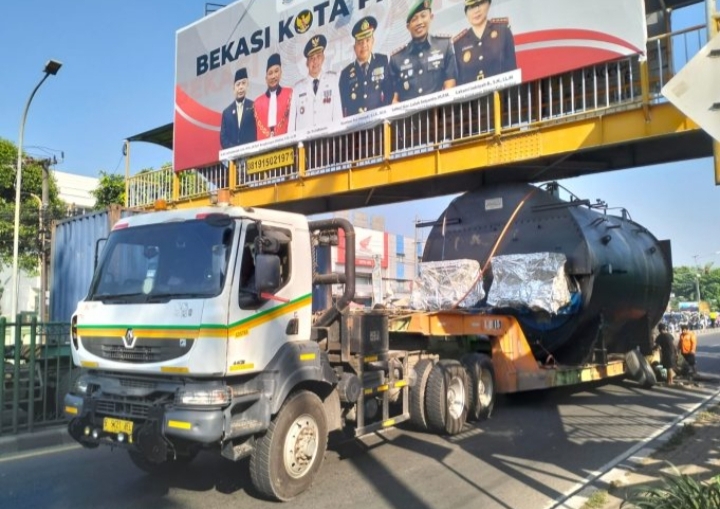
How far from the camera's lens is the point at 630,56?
31.4 ft

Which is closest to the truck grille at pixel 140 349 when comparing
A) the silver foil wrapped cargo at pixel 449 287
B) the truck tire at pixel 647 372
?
the silver foil wrapped cargo at pixel 449 287

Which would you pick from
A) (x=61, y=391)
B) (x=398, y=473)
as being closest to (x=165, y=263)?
(x=398, y=473)

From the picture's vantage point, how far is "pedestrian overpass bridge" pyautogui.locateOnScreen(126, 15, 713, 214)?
9758 mm

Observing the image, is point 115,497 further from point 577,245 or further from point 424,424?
point 577,245

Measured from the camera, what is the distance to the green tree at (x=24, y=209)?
75.4 ft

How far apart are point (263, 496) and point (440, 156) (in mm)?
8047

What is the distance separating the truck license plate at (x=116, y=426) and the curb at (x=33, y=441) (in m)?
2.90

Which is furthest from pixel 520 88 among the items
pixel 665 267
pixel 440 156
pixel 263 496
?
pixel 263 496

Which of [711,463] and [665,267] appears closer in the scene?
[711,463]

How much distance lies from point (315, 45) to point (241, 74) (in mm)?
2676

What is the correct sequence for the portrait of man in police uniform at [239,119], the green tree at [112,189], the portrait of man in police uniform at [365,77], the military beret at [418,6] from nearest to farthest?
the military beret at [418,6]
the portrait of man in police uniform at [365,77]
the portrait of man in police uniform at [239,119]
the green tree at [112,189]

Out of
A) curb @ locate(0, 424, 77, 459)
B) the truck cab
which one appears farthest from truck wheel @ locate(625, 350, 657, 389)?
curb @ locate(0, 424, 77, 459)

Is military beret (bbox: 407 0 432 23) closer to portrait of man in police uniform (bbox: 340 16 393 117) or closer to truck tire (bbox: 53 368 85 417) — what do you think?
portrait of man in police uniform (bbox: 340 16 393 117)

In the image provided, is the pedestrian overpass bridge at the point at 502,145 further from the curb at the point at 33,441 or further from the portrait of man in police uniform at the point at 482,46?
the curb at the point at 33,441
